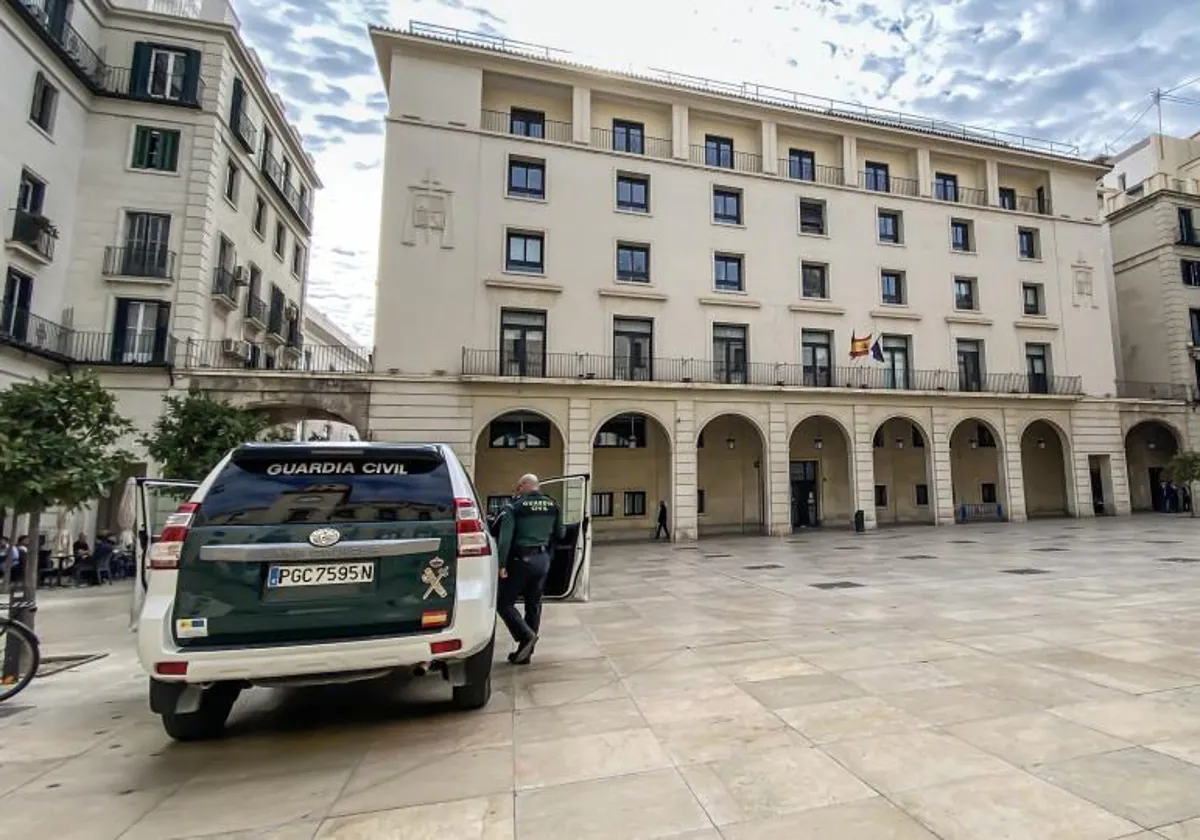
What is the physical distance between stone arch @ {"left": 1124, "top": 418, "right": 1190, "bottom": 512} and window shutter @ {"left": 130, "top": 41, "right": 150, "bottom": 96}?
4476 centimetres

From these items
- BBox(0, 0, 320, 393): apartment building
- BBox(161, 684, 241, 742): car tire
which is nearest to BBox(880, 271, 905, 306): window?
BBox(0, 0, 320, 393): apartment building

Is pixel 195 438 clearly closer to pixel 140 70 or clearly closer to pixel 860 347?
pixel 140 70

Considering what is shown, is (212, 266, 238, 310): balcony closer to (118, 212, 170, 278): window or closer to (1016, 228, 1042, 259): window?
(118, 212, 170, 278): window

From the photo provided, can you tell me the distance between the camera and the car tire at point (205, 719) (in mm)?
3770

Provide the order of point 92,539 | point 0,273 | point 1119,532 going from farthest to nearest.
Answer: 1. point 1119,532
2. point 92,539
3. point 0,273

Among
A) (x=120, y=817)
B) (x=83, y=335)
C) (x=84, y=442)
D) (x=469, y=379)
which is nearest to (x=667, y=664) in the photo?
(x=120, y=817)

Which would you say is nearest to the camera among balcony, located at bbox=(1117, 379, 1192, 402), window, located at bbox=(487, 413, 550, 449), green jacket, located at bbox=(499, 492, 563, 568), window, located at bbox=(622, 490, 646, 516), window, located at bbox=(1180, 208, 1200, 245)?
green jacket, located at bbox=(499, 492, 563, 568)

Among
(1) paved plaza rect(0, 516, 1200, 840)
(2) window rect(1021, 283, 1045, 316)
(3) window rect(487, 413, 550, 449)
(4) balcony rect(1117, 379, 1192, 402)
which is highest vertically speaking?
(2) window rect(1021, 283, 1045, 316)

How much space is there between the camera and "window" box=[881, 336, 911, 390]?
24.8m

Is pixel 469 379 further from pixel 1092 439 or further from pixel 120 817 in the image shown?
pixel 1092 439

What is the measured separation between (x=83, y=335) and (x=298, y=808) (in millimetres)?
20853

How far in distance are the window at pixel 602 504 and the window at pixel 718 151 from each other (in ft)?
46.7

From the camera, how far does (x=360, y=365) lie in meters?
22.9

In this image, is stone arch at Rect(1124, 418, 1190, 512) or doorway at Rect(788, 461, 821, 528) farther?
stone arch at Rect(1124, 418, 1190, 512)
